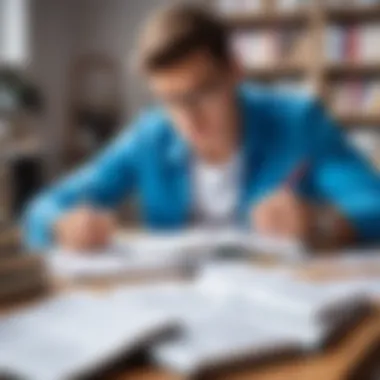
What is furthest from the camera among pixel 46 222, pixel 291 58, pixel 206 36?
pixel 291 58

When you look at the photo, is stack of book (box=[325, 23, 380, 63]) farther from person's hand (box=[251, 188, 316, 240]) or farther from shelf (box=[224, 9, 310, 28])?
person's hand (box=[251, 188, 316, 240])

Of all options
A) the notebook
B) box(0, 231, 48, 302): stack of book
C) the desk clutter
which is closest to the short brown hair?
the desk clutter

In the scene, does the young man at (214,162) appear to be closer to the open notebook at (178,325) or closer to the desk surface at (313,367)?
the open notebook at (178,325)

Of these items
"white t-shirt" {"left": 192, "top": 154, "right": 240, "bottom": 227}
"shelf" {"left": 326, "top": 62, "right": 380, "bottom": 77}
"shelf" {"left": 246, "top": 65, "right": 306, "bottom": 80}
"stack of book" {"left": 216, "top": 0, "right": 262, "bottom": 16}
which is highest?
"stack of book" {"left": 216, "top": 0, "right": 262, "bottom": 16}

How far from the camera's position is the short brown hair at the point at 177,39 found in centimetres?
169

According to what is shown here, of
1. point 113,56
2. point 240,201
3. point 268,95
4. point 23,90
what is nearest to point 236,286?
point 240,201

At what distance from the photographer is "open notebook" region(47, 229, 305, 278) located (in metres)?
1.29

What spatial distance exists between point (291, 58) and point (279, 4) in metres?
0.25

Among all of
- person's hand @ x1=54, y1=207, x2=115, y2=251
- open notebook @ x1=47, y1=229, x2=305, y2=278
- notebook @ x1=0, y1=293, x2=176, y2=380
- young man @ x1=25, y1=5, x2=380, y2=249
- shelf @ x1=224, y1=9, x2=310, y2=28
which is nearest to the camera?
notebook @ x1=0, y1=293, x2=176, y2=380

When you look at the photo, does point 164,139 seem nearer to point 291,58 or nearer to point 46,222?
point 46,222

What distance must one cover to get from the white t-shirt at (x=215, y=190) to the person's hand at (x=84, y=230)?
312 mm

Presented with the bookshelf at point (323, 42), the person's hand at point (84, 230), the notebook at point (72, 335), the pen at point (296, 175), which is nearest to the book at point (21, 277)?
the notebook at point (72, 335)

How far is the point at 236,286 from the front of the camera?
1.08m

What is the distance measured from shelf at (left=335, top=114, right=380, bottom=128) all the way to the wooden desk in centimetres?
315
